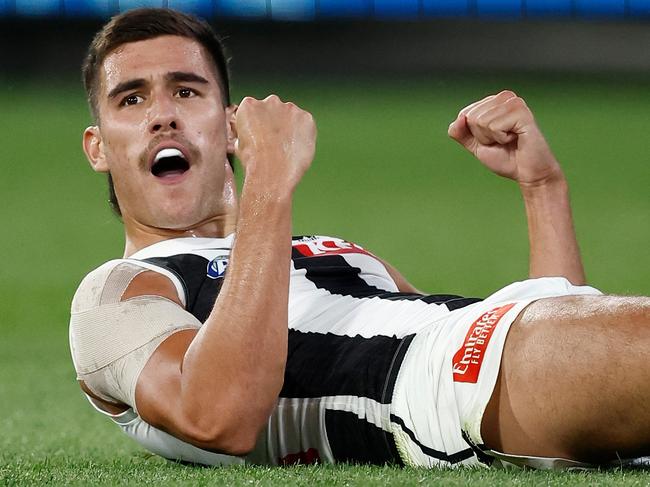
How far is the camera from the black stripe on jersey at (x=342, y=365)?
2652 mm

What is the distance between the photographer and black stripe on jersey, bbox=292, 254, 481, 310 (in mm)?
2930

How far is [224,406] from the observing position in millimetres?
2455

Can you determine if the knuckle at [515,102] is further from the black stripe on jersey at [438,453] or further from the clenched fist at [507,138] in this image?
the black stripe on jersey at [438,453]

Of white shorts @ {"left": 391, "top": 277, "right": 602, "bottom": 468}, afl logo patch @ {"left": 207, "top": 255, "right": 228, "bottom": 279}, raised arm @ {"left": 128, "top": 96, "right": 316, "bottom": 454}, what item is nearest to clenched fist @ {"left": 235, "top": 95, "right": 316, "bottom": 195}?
raised arm @ {"left": 128, "top": 96, "right": 316, "bottom": 454}

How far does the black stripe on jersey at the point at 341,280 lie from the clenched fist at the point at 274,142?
0.39 m

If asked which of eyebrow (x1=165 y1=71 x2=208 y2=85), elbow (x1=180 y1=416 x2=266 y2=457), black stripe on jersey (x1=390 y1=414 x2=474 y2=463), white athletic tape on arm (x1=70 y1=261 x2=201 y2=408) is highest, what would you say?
eyebrow (x1=165 y1=71 x2=208 y2=85)

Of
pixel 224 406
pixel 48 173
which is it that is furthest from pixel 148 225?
pixel 48 173

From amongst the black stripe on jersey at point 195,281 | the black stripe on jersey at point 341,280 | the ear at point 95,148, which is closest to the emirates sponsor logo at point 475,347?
the black stripe on jersey at point 341,280

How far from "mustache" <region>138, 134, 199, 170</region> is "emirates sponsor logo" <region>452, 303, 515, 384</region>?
0.99 m

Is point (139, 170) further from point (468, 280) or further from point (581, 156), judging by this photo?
point (581, 156)

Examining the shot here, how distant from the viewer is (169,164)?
3361 millimetres

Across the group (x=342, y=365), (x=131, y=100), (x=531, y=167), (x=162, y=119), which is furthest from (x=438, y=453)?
(x=131, y=100)

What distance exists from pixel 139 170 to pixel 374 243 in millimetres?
4526

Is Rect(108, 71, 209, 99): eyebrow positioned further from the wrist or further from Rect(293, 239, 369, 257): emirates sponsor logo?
the wrist
